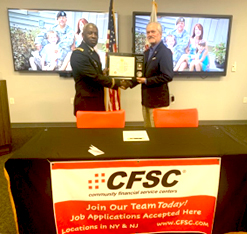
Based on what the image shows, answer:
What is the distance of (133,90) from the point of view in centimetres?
389

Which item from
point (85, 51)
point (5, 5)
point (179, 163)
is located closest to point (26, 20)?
point (5, 5)

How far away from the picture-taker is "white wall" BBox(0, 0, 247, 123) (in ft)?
11.6

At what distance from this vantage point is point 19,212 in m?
1.07

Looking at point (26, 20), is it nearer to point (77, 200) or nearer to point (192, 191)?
point (77, 200)

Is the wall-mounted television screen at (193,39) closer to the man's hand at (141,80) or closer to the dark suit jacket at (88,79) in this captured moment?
the man's hand at (141,80)

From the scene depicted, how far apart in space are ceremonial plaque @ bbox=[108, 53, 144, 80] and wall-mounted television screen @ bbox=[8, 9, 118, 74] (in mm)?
1383

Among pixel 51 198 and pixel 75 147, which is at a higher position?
pixel 75 147

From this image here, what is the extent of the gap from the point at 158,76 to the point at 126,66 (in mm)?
384

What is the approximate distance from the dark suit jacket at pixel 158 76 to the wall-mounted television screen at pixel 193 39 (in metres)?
1.42

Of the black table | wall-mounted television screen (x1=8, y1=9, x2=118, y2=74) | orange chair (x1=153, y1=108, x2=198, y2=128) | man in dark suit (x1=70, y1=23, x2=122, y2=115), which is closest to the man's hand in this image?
man in dark suit (x1=70, y1=23, x2=122, y2=115)

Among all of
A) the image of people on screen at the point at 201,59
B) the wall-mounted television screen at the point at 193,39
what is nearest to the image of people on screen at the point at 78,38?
the wall-mounted television screen at the point at 193,39

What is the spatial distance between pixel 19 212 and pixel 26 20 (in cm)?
330

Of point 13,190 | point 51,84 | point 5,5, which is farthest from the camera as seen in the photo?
point 51,84

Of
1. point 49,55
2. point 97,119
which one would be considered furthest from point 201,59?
point 97,119
